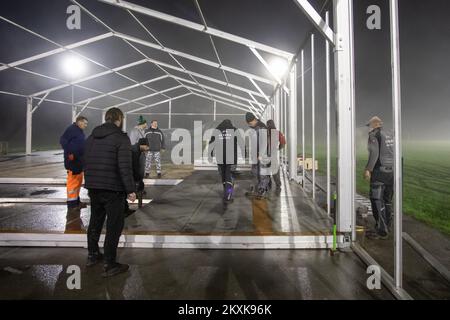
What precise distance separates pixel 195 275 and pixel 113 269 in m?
0.87

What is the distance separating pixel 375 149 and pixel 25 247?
5093 millimetres

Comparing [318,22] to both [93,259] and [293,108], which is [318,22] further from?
[293,108]

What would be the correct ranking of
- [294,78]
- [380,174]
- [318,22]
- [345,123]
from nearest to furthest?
[345,123] → [318,22] → [380,174] → [294,78]

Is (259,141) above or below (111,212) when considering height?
above

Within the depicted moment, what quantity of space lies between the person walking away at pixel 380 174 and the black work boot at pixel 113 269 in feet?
11.2

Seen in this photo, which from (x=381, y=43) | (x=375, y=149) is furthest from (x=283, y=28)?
(x=375, y=149)

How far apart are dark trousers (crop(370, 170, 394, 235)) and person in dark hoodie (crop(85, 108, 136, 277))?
3.45m

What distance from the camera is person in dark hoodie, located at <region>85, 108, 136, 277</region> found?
10.2 ft

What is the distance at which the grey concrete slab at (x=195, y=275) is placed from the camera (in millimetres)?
2717

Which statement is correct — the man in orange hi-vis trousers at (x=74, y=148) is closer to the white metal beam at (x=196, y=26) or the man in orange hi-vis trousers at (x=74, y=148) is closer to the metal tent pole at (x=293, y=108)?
the white metal beam at (x=196, y=26)

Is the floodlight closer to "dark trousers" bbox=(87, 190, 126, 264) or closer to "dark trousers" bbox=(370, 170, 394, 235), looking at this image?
"dark trousers" bbox=(87, 190, 126, 264)

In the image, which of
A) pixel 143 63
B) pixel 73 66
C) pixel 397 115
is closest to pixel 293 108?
pixel 397 115

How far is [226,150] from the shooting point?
5887 millimetres

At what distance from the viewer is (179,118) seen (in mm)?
20922
